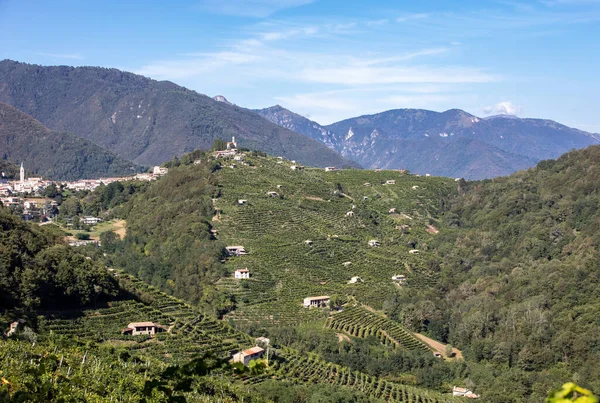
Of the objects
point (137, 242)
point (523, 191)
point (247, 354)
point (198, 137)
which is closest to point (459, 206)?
point (523, 191)

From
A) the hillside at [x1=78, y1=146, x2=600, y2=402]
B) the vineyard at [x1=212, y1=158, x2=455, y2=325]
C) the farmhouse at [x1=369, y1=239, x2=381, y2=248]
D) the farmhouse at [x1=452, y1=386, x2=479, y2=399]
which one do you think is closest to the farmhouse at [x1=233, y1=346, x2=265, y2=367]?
the hillside at [x1=78, y1=146, x2=600, y2=402]

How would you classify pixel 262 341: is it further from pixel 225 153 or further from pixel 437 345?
pixel 225 153

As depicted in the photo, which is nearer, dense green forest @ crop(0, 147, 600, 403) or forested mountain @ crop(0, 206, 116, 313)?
forested mountain @ crop(0, 206, 116, 313)

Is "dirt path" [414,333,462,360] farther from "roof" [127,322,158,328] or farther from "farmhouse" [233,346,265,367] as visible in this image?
"roof" [127,322,158,328]

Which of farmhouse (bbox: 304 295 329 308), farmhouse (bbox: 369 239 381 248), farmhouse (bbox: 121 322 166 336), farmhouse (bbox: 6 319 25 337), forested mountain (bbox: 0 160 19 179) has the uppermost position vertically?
forested mountain (bbox: 0 160 19 179)

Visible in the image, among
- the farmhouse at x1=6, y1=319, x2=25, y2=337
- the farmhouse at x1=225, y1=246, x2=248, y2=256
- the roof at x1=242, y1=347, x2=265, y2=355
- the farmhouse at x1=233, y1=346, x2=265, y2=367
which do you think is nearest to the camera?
the farmhouse at x1=6, y1=319, x2=25, y2=337

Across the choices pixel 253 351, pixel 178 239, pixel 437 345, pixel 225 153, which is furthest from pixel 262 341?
pixel 225 153
